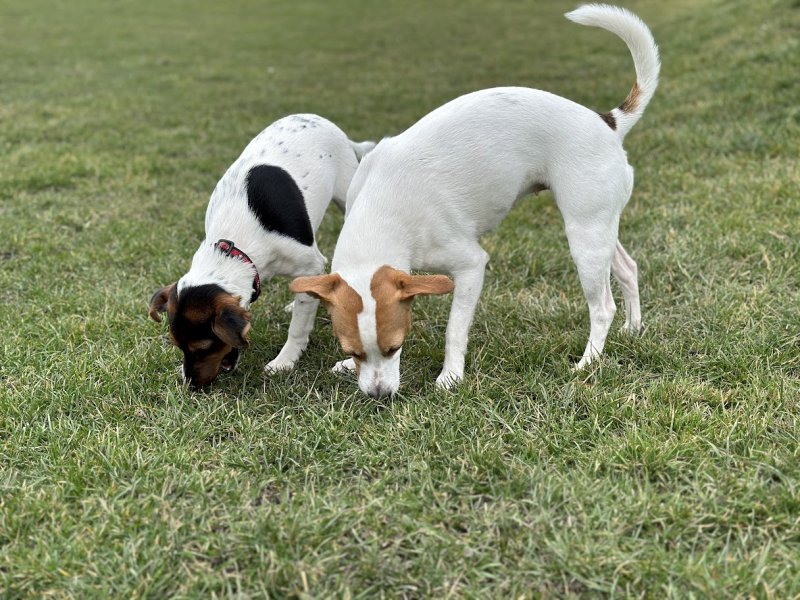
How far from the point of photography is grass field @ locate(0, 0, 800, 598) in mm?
2506

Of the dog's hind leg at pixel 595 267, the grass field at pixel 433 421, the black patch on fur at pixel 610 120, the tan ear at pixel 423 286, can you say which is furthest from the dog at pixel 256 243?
the black patch on fur at pixel 610 120

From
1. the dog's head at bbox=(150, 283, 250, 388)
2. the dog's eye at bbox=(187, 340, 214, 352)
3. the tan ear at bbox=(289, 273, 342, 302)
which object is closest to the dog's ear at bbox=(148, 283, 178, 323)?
the dog's head at bbox=(150, 283, 250, 388)

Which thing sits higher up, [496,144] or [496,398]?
[496,144]

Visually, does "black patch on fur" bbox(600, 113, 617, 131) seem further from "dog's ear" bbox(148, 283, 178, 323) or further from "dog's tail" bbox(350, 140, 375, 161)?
"dog's ear" bbox(148, 283, 178, 323)

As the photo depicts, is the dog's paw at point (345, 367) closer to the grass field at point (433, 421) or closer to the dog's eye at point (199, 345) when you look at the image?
the grass field at point (433, 421)

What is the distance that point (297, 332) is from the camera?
4.15m

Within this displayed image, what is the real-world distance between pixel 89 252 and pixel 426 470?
12.9ft

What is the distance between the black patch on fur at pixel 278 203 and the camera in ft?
13.5

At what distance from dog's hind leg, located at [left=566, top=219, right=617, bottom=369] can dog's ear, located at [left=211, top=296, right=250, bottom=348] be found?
1825 millimetres

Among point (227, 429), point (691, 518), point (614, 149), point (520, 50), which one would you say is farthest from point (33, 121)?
point (520, 50)

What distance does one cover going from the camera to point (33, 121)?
9672 millimetres

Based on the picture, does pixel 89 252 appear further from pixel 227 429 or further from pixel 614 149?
pixel 614 149

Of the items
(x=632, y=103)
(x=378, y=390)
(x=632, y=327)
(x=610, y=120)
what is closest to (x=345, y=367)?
(x=378, y=390)

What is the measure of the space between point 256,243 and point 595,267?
1.98 meters
